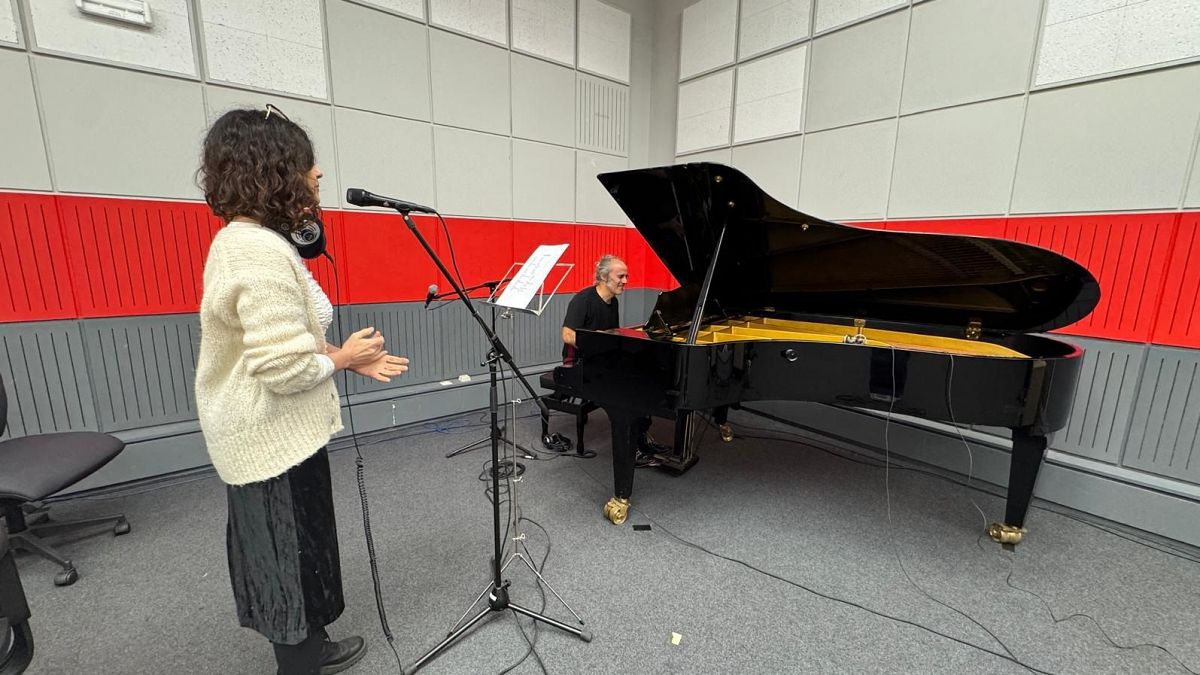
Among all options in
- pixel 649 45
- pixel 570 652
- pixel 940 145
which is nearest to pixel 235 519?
pixel 570 652

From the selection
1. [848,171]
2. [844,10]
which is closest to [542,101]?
[844,10]

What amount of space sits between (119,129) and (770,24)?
3.96 meters

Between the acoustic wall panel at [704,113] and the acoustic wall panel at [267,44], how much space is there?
2.71 meters

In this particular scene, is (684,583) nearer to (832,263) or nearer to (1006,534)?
(1006,534)

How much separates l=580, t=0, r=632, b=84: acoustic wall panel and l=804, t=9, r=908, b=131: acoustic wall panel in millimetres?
1589

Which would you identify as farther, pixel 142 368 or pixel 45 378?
pixel 142 368

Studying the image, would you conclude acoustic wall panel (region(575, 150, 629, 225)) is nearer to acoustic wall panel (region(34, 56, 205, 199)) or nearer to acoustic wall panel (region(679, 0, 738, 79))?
acoustic wall panel (region(679, 0, 738, 79))

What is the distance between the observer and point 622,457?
2201 millimetres

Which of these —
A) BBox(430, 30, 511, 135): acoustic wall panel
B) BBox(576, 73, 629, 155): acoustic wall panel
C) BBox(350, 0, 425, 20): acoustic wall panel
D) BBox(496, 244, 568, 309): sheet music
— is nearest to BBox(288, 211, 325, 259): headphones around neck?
BBox(496, 244, 568, 309): sheet music

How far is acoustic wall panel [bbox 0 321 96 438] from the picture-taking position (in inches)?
88.4

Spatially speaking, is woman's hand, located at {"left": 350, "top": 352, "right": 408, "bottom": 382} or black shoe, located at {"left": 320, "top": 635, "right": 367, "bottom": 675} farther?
black shoe, located at {"left": 320, "top": 635, "right": 367, "bottom": 675}

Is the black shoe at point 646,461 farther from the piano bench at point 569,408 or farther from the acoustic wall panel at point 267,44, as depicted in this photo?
the acoustic wall panel at point 267,44

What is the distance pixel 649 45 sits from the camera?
431 centimetres

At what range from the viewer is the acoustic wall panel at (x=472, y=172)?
3.35m
